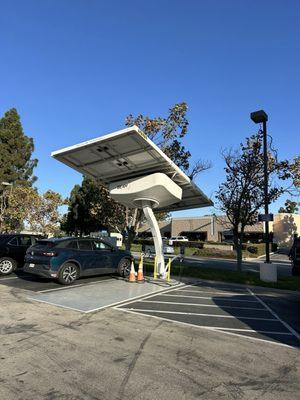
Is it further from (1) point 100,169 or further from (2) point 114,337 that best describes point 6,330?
(1) point 100,169

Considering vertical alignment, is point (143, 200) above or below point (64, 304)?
above

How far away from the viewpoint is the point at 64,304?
974 centimetres

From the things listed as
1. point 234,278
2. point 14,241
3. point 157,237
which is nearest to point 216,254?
point 234,278

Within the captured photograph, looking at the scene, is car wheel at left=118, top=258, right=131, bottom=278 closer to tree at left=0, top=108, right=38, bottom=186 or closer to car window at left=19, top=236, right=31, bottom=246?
car window at left=19, top=236, right=31, bottom=246

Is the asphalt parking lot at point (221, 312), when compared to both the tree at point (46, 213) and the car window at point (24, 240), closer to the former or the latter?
the car window at point (24, 240)

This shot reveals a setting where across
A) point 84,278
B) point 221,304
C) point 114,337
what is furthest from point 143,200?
point 114,337

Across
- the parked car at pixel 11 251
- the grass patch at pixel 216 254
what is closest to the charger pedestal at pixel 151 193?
the parked car at pixel 11 251

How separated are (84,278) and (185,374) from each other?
32.4 feet

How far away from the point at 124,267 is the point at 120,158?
412 cm

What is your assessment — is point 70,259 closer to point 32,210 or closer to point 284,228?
point 32,210

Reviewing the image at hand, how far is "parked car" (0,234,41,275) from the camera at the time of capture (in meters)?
14.9

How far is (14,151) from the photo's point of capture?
143 ft

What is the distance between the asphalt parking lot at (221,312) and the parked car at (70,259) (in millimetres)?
2926

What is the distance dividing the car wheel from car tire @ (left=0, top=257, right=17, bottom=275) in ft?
13.0
